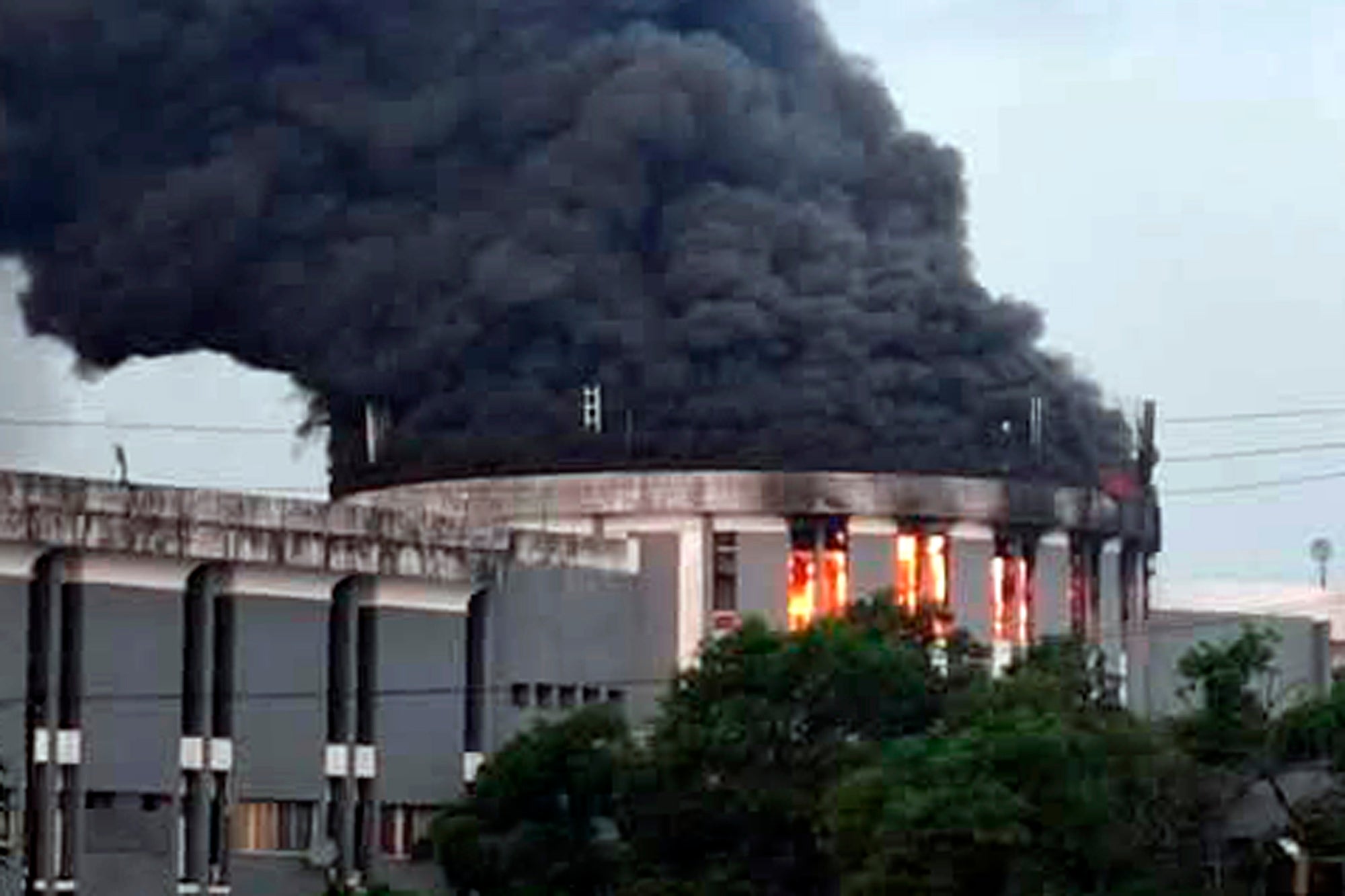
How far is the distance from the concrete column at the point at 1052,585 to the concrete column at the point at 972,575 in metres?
1.48

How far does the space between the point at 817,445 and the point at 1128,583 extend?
10906 millimetres

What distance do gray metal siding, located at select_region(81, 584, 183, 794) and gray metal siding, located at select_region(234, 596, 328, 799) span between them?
71.0 inches

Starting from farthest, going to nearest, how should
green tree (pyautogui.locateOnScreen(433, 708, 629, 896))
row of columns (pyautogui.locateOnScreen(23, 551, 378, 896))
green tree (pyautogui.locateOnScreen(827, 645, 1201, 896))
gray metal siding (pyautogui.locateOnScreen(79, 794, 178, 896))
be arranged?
green tree (pyautogui.locateOnScreen(433, 708, 629, 896)), gray metal siding (pyautogui.locateOnScreen(79, 794, 178, 896)), row of columns (pyautogui.locateOnScreen(23, 551, 378, 896)), green tree (pyautogui.locateOnScreen(827, 645, 1201, 896))

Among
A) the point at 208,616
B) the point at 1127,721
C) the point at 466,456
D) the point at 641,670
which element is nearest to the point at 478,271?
the point at 466,456

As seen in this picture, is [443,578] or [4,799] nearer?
[4,799]

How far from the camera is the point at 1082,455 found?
90062mm

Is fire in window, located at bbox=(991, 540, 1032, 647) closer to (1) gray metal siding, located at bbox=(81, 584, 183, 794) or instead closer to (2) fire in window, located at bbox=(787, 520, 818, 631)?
(2) fire in window, located at bbox=(787, 520, 818, 631)

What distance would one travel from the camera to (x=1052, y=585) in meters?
87.8

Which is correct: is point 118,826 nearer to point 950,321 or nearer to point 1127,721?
point 1127,721

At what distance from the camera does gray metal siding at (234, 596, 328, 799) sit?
73.9 meters

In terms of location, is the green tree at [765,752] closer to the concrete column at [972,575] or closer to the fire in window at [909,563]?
the fire in window at [909,563]

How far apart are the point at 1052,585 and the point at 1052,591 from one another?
0.57 feet

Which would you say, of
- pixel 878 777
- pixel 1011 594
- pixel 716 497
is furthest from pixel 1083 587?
pixel 878 777

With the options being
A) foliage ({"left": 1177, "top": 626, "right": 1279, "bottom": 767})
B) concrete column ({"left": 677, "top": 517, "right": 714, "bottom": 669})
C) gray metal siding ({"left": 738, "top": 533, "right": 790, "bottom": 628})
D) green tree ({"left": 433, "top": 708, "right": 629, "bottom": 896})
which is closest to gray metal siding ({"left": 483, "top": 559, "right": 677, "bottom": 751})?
concrete column ({"left": 677, "top": 517, "right": 714, "bottom": 669})
